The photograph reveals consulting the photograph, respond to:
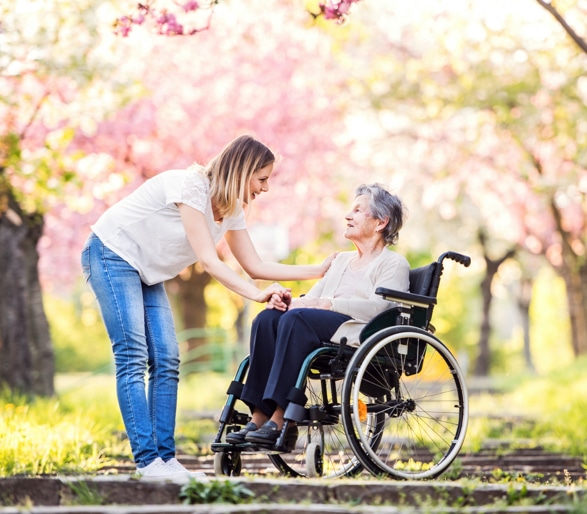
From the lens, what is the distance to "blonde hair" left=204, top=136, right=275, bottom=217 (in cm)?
423

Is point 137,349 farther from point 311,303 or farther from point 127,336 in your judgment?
point 311,303

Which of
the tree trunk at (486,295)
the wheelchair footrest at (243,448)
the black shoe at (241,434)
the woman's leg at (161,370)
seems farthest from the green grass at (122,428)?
the tree trunk at (486,295)

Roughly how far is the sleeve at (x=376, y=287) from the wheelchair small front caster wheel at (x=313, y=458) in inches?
22.1

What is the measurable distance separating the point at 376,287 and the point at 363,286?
0.14 m

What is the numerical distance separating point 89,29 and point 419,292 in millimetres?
5166

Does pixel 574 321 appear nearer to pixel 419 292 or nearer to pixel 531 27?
pixel 531 27

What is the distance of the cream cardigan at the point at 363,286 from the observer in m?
4.30

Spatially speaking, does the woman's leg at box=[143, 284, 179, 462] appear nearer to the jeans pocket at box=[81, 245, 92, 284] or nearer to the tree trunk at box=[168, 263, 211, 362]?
the jeans pocket at box=[81, 245, 92, 284]

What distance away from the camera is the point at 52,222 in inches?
648

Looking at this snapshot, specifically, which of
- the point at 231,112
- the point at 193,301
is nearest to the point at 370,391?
the point at 231,112

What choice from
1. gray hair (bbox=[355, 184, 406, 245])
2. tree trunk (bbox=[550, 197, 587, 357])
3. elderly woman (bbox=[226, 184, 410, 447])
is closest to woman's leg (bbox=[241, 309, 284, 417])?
elderly woman (bbox=[226, 184, 410, 447])

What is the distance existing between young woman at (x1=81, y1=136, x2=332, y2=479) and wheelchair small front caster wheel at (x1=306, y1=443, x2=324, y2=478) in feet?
1.59

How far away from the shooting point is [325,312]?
14.0 ft

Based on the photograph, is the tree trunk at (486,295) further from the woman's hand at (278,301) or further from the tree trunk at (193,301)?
the woman's hand at (278,301)
